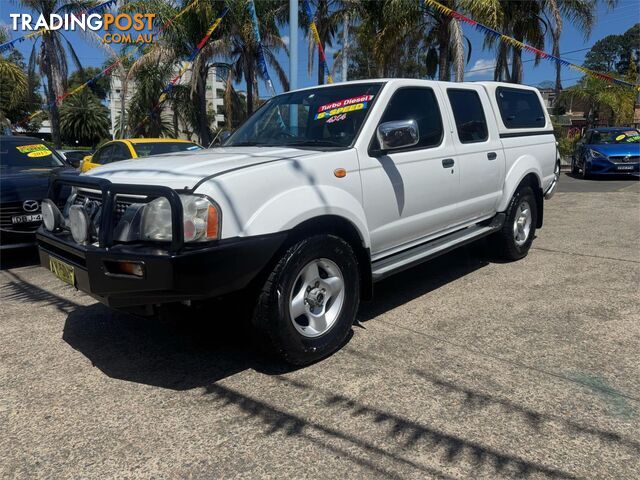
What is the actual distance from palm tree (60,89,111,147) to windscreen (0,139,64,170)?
43.2 meters

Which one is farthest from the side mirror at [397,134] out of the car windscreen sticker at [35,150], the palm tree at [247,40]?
the palm tree at [247,40]

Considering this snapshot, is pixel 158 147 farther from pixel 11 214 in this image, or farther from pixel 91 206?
pixel 91 206

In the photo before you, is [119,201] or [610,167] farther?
[610,167]

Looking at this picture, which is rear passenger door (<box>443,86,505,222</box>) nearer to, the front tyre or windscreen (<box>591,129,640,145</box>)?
the front tyre

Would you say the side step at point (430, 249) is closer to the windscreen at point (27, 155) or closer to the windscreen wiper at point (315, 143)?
the windscreen wiper at point (315, 143)

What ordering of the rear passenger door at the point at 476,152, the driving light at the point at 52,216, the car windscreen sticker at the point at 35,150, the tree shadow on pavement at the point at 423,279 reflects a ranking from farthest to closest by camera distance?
the car windscreen sticker at the point at 35,150 → the rear passenger door at the point at 476,152 → the tree shadow on pavement at the point at 423,279 → the driving light at the point at 52,216

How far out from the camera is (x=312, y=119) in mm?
4164

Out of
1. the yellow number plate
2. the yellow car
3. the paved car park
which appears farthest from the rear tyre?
the yellow car

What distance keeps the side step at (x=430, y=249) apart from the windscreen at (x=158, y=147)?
5.93m

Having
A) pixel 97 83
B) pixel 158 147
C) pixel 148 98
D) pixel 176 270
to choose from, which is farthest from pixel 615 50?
pixel 176 270

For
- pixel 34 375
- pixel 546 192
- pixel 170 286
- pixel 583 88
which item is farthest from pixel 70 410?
pixel 583 88

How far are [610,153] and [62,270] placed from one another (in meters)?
15.6

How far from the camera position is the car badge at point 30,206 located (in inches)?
226

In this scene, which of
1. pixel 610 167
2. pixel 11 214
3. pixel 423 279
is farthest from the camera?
pixel 610 167
